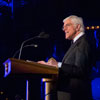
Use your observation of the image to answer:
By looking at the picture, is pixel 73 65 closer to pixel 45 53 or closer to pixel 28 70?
pixel 28 70

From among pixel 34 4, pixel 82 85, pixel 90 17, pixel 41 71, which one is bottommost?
pixel 82 85

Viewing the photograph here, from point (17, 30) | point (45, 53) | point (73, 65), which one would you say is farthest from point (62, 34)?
point (73, 65)

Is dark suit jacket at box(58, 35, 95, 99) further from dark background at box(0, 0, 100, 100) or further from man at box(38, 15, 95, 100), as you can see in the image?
dark background at box(0, 0, 100, 100)

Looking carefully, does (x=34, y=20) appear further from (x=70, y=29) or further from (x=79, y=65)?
(x=79, y=65)

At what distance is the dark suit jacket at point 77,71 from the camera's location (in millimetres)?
2084

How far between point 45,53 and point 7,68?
7.16 m

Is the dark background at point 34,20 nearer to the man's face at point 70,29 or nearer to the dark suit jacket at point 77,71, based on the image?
the man's face at point 70,29

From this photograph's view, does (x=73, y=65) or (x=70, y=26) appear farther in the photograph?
(x=70, y=26)

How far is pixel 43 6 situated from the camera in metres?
8.49

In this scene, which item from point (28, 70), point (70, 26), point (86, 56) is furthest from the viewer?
point (70, 26)

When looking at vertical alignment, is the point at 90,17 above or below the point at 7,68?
above

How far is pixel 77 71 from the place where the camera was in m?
2.10

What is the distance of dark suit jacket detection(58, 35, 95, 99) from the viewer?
A: 2.08 m

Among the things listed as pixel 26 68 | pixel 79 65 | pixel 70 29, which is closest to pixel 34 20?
pixel 70 29
